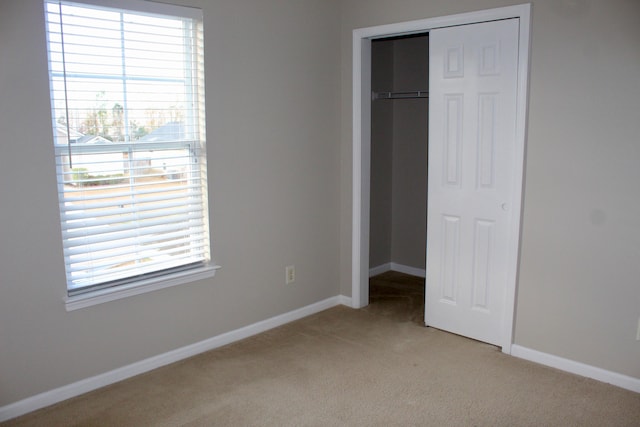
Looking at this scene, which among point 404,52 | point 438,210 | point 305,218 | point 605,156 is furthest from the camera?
point 404,52

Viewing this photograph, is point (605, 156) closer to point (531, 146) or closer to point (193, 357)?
point (531, 146)

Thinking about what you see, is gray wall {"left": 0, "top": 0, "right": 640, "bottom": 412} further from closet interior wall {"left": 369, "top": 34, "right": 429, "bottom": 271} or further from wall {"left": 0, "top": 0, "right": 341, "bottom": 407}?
closet interior wall {"left": 369, "top": 34, "right": 429, "bottom": 271}

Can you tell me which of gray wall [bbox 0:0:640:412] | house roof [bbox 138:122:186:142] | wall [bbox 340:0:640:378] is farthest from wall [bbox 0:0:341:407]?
wall [bbox 340:0:640:378]

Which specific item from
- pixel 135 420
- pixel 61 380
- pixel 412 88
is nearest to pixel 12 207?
pixel 61 380

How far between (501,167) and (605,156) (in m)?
0.61

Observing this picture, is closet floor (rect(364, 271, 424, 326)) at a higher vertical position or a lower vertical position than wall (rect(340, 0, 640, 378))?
lower

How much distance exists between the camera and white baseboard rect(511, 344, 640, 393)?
10.1ft

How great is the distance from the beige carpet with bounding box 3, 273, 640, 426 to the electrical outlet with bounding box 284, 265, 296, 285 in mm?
413

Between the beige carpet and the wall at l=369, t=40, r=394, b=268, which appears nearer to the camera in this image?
the beige carpet

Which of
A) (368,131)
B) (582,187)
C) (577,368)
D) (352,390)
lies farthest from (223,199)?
(577,368)

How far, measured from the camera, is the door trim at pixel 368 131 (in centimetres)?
328

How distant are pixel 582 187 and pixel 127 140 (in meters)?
2.56

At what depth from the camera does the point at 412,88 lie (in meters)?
5.03

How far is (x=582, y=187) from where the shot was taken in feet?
10.2
